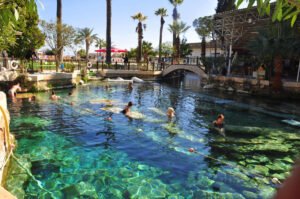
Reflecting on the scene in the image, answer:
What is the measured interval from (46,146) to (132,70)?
32.1 metres

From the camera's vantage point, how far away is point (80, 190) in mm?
8508

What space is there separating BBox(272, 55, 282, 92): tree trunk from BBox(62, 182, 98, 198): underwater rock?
79.4 feet

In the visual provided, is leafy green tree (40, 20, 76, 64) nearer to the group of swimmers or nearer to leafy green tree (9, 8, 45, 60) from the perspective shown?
leafy green tree (9, 8, 45, 60)

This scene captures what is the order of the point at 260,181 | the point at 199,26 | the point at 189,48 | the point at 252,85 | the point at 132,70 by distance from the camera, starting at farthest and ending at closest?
the point at 189,48 → the point at 199,26 → the point at 132,70 → the point at 252,85 → the point at 260,181

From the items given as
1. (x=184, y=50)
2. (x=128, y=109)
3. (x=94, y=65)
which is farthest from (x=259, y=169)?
(x=184, y=50)

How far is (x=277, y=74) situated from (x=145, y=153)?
20.9 m

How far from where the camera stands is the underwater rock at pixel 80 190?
826 centimetres

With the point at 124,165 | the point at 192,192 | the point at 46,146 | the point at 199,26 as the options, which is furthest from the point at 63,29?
the point at 199,26

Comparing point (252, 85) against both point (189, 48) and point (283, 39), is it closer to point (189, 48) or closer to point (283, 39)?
point (283, 39)

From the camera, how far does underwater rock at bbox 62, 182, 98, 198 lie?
27.1 feet

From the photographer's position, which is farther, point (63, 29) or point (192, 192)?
point (63, 29)

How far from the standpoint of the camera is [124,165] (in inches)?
415

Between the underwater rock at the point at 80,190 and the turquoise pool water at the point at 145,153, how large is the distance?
0.03m

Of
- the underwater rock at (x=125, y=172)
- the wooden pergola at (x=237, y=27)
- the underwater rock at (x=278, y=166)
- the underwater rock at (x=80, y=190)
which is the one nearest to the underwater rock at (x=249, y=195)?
the underwater rock at (x=278, y=166)
